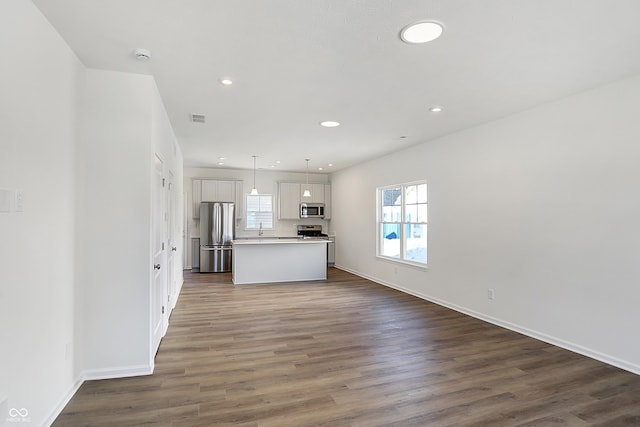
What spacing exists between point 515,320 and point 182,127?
195 inches

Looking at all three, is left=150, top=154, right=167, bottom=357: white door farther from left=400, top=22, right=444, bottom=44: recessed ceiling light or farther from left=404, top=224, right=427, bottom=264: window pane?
left=404, top=224, right=427, bottom=264: window pane

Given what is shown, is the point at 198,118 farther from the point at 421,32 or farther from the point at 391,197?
the point at 391,197

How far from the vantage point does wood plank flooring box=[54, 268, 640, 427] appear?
226 centimetres

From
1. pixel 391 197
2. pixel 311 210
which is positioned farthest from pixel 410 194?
pixel 311 210

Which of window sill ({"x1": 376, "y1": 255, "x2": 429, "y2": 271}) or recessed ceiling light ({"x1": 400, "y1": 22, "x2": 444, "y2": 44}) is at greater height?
recessed ceiling light ({"x1": 400, "y1": 22, "x2": 444, "y2": 44})

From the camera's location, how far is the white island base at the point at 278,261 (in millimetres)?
6738

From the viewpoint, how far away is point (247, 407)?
237 cm

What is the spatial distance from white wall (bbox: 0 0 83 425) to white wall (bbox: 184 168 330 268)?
19.6 ft

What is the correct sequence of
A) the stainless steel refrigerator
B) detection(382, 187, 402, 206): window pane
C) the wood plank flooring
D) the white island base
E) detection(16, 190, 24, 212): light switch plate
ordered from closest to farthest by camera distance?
detection(16, 190, 24, 212): light switch plate, the wood plank flooring, detection(382, 187, 402, 206): window pane, the white island base, the stainless steel refrigerator

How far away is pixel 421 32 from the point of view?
222cm

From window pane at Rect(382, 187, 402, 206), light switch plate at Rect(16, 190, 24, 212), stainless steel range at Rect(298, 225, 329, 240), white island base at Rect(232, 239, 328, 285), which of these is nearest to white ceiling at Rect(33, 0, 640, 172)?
light switch plate at Rect(16, 190, 24, 212)

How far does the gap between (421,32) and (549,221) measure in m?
2.64

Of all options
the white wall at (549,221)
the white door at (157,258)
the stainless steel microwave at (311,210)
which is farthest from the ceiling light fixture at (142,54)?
the stainless steel microwave at (311,210)

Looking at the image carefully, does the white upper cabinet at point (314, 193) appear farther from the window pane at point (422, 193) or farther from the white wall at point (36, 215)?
the white wall at point (36, 215)
